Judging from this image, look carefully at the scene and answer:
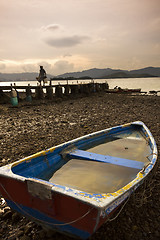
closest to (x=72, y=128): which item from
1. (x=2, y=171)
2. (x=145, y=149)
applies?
(x=145, y=149)

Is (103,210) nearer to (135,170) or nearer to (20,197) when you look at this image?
(20,197)

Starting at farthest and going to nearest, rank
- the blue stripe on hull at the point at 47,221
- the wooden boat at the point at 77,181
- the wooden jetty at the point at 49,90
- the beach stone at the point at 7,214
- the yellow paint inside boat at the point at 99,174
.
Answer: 1. the wooden jetty at the point at 49,90
2. the beach stone at the point at 7,214
3. the yellow paint inside boat at the point at 99,174
4. the blue stripe on hull at the point at 47,221
5. the wooden boat at the point at 77,181

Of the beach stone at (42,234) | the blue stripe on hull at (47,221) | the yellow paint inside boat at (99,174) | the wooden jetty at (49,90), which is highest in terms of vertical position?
the wooden jetty at (49,90)

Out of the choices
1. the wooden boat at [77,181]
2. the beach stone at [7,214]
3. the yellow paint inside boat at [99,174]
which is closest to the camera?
the wooden boat at [77,181]

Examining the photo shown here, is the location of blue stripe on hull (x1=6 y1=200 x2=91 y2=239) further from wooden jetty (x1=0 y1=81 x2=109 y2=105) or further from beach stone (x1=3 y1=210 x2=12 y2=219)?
wooden jetty (x1=0 y1=81 x2=109 y2=105)

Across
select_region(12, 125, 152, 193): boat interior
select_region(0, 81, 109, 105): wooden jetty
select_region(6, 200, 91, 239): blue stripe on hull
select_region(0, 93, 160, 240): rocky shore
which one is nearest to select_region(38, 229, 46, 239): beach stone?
select_region(0, 93, 160, 240): rocky shore

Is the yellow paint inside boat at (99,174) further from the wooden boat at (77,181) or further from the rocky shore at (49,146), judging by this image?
the rocky shore at (49,146)

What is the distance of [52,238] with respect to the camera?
291 cm

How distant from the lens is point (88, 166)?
4.00m

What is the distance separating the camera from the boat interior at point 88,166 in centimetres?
339

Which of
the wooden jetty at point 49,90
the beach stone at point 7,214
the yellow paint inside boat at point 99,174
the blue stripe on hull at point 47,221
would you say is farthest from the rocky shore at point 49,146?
the wooden jetty at point 49,90

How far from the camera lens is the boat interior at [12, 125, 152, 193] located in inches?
134

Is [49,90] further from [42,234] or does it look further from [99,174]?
[42,234]

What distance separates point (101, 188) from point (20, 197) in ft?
4.78
